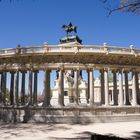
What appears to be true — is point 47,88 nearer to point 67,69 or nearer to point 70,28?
point 67,69

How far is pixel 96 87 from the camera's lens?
9644 centimetres

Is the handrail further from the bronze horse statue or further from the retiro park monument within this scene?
the bronze horse statue

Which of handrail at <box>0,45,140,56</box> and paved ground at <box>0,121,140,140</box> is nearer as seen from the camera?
paved ground at <box>0,121,140,140</box>

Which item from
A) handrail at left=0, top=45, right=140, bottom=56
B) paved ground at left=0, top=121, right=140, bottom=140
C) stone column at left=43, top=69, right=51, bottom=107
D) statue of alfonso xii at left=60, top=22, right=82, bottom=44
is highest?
statue of alfonso xii at left=60, top=22, right=82, bottom=44

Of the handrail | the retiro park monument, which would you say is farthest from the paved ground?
the handrail

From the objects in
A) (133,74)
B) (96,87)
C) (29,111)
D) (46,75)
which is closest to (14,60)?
(46,75)

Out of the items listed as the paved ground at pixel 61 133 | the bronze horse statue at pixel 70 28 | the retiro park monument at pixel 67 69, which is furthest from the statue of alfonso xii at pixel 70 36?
the paved ground at pixel 61 133

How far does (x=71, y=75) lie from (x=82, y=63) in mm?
22383

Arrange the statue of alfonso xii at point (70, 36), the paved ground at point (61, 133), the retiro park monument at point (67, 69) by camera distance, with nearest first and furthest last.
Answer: the paved ground at point (61, 133) → the retiro park monument at point (67, 69) → the statue of alfonso xii at point (70, 36)

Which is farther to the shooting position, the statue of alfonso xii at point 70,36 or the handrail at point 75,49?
the statue of alfonso xii at point 70,36

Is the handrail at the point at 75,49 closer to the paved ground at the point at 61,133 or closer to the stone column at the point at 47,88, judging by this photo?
the stone column at the point at 47,88

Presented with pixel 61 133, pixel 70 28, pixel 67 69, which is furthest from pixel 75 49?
pixel 70 28

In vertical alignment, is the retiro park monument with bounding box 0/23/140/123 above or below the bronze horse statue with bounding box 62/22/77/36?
below

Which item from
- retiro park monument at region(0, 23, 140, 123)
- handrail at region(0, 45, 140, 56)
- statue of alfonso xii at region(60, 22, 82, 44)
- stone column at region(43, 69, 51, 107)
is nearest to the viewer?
retiro park monument at region(0, 23, 140, 123)
